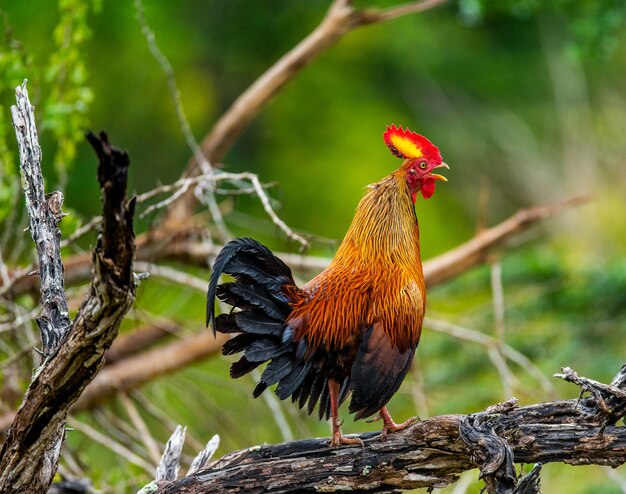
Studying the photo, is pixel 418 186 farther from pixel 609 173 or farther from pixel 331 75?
pixel 331 75

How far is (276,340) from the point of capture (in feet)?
11.2

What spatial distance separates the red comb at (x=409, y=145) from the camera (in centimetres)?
363

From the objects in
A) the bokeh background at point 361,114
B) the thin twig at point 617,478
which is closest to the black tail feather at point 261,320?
the thin twig at point 617,478

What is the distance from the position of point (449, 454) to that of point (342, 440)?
0.39 meters

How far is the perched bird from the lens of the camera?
3348mm

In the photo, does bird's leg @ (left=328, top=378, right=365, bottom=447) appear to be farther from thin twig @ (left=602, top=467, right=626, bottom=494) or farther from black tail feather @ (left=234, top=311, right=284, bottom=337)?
thin twig @ (left=602, top=467, right=626, bottom=494)

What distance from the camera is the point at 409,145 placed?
12.0 ft

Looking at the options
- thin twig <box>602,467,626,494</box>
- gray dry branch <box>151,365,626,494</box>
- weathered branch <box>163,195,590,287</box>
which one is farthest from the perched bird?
weathered branch <box>163,195,590,287</box>

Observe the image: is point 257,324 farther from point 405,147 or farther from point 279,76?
point 279,76

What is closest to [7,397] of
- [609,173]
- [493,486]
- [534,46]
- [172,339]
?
[172,339]

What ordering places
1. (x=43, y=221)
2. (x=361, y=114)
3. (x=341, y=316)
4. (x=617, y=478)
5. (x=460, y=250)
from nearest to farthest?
(x=43, y=221), (x=341, y=316), (x=617, y=478), (x=460, y=250), (x=361, y=114)

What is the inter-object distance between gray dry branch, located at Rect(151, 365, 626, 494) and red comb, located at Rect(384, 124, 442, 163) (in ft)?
3.29

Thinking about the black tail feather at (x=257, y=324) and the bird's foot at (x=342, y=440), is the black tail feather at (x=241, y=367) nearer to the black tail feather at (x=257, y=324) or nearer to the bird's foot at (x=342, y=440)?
the black tail feather at (x=257, y=324)

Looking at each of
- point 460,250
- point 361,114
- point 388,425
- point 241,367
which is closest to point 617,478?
point 460,250
